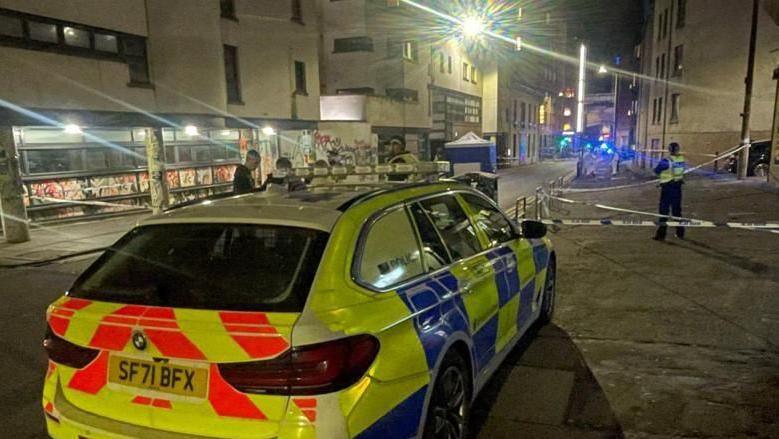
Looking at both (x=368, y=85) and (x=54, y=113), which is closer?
(x=54, y=113)

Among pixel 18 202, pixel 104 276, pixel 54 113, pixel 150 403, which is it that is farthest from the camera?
pixel 54 113

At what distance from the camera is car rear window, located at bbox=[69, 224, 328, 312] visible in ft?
7.84

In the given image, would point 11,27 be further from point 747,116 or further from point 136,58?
point 747,116

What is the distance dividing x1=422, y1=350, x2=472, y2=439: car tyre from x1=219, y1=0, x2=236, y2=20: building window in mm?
18400

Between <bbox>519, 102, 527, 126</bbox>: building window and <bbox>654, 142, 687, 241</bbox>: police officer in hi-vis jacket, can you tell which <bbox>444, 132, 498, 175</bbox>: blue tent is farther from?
<bbox>519, 102, 527, 126</bbox>: building window

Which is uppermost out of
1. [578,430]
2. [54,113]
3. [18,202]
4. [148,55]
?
[148,55]

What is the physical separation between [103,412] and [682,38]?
108 ft

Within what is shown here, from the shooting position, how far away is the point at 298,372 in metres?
2.13

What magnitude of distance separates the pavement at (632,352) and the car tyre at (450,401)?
0.53m

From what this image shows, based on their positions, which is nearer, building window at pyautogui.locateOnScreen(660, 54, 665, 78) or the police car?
the police car

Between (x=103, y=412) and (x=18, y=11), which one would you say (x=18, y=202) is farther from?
(x=103, y=412)

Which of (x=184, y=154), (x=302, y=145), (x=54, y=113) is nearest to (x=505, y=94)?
(x=302, y=145)

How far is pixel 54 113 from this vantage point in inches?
517

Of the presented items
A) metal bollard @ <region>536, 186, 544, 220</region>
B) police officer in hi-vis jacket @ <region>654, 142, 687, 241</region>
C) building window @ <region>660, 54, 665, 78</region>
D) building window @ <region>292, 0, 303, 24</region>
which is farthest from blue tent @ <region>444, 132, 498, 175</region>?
building window @ <region>660, 54, 665, 78</region>
